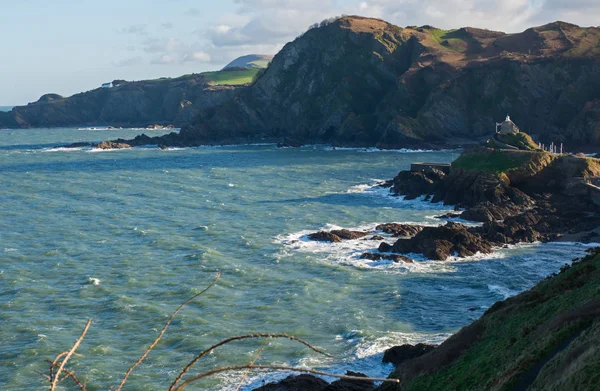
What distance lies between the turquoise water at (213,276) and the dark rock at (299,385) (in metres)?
3.08

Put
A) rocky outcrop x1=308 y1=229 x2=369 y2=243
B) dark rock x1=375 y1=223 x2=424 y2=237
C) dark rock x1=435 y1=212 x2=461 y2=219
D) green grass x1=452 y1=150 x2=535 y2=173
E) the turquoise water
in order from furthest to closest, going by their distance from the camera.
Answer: green grass x1=452 y1=150 x2=535 y2=173
dark rock x1=435 y1=212 x2=461 y2=219
dark rock x1=375 y1=223 x2=424 y2=237
rocky outcrop x1=308 y1=229 x2=369 y2=243
the turquoise water

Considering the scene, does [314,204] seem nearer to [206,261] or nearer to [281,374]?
[206,261]

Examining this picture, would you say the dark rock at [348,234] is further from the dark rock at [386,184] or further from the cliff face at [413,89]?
the cliff face at [413,89]

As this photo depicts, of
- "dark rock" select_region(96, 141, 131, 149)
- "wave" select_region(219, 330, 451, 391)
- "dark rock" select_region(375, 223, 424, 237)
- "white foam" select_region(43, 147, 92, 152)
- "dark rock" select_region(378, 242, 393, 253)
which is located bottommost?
"wave" select_region(219, 330, 451, 391)

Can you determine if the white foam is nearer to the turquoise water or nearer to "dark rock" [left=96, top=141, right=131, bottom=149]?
"dark rock" [left=96, top=141, right=131, bottom=149]

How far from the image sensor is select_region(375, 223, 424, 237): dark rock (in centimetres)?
5459

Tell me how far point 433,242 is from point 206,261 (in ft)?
55.7

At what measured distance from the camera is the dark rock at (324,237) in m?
53.1

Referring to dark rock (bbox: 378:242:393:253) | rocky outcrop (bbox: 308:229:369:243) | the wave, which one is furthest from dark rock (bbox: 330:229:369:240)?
the wave

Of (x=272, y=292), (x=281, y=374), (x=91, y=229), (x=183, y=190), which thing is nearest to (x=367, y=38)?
(x=183, y=190)

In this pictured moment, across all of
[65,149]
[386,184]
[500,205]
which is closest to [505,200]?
[500,205]

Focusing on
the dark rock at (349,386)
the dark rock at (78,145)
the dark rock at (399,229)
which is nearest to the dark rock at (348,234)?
the dark rock at (399,229)

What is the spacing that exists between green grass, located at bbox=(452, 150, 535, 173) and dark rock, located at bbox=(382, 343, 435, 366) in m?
47.0

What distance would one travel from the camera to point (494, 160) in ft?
241
